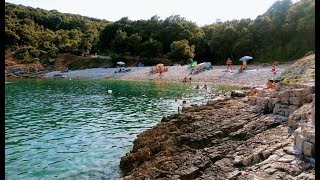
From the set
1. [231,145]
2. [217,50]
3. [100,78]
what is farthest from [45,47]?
[231,145]

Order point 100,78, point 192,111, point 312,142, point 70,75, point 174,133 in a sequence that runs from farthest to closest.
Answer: point 70,75
point 100,78
point 192,111
point 174,133
point 312,142

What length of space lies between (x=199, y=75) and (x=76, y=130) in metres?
45.8

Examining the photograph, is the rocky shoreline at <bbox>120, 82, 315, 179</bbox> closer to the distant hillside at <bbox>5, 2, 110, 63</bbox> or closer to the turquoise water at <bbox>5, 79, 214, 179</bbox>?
the turquoise water at <bbox>5, 79, 214, 179</bbox>

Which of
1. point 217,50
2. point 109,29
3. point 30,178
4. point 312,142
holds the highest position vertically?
point 109,29

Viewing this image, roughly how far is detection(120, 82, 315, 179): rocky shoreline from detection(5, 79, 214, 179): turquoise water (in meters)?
2.41

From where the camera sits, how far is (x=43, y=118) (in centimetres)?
3166

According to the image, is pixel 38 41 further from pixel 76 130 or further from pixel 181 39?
pixel 76 130

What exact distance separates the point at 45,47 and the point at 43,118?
3408 inches

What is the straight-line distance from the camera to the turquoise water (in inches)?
678

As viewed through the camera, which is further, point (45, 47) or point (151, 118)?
point (45, 47)

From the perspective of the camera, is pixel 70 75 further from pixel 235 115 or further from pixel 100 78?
pixel 235 115

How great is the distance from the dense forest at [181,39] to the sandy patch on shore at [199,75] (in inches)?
359

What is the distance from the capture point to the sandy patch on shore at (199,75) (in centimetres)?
5822

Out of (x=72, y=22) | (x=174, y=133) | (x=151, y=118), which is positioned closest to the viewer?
(x=174, y=133)
